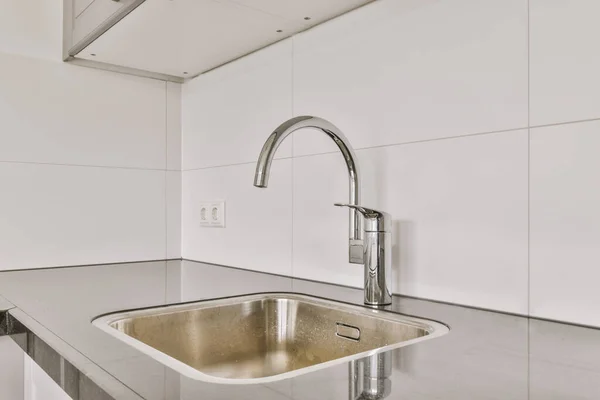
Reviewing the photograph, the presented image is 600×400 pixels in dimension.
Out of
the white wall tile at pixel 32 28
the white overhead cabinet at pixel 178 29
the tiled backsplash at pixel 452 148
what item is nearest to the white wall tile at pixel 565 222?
the tiled backsplash at pixel 452 148

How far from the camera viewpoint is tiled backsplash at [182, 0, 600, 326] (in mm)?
698

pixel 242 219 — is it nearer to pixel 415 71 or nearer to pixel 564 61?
pixel 415 71

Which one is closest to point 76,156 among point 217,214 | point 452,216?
point 217,214

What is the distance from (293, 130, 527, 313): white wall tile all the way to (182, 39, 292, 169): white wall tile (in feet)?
0.87

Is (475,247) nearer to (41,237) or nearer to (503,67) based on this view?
(503,67)

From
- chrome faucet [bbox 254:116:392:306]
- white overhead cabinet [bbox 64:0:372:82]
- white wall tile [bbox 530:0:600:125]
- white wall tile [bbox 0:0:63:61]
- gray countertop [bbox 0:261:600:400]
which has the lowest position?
gray countertop [bbox 0:261:600:400]

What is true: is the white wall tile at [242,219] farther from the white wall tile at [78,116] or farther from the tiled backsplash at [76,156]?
the white wall tile at [78,116]

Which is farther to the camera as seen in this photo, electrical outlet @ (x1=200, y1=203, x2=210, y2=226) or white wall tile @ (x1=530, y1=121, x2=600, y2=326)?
electrical outlet @ (x1=200, y1=203, x2=210, y2=226)

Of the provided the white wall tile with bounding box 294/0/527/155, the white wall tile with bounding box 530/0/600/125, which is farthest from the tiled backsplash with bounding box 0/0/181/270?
the white wall tile with bounding box 530/0/600/125

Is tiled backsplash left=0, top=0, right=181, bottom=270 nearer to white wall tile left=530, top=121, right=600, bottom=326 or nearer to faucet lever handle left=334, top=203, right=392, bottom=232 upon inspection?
faucet lever handle left=334, top=203, right=392, bottom=232

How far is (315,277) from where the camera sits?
42.9 inches

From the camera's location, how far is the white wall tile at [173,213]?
155 centimetres

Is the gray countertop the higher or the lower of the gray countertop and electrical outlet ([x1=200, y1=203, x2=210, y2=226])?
the lower

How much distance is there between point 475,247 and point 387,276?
0.49 feet
